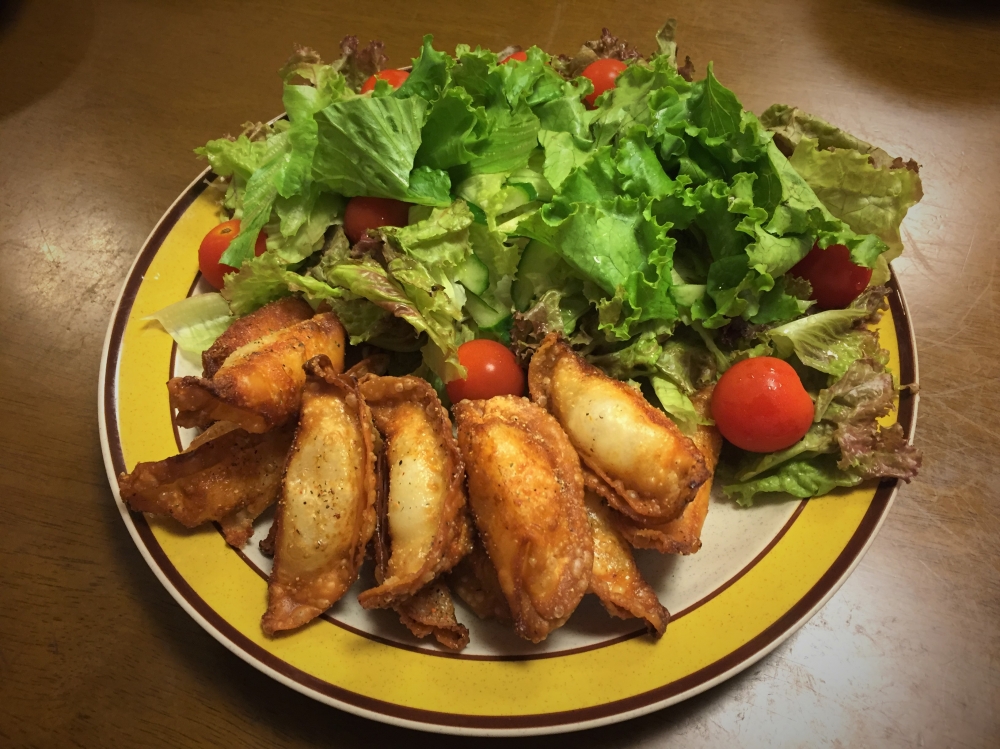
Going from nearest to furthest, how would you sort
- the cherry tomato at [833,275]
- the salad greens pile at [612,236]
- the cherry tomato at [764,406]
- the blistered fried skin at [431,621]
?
the blistered fried skin at [431,621] < the cherry tomato at [764,406] < the salad greens pile at [612,236] < the cherry tomato at [833,275]

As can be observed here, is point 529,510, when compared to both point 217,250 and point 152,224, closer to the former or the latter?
point 217,250

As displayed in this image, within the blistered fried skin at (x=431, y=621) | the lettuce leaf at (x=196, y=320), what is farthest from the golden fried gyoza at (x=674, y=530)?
the lettuce leaf at (x=196, y=320)

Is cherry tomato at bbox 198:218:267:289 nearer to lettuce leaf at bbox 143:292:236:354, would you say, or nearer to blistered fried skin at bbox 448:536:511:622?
lettuce leaf at bbox 143:292:236:354

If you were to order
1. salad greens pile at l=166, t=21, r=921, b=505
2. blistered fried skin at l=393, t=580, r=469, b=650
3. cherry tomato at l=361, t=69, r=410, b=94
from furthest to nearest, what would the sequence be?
cherry tomato at l=361, t=69, r=410, b=94, salad greens pile at l=166, t=21, r=921, b=505, blistered fried skin at l=393, t=580, r=469, b=650

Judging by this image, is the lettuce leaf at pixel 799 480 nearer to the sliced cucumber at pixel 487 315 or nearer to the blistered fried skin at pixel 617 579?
the blistered fried skin at pixel 617 579

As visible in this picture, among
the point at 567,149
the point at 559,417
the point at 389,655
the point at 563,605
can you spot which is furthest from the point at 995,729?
the point at 567,149

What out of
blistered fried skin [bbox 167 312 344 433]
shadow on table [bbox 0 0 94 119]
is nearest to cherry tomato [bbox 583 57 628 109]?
blistered fried skin [bbox 167 312 344 433]
